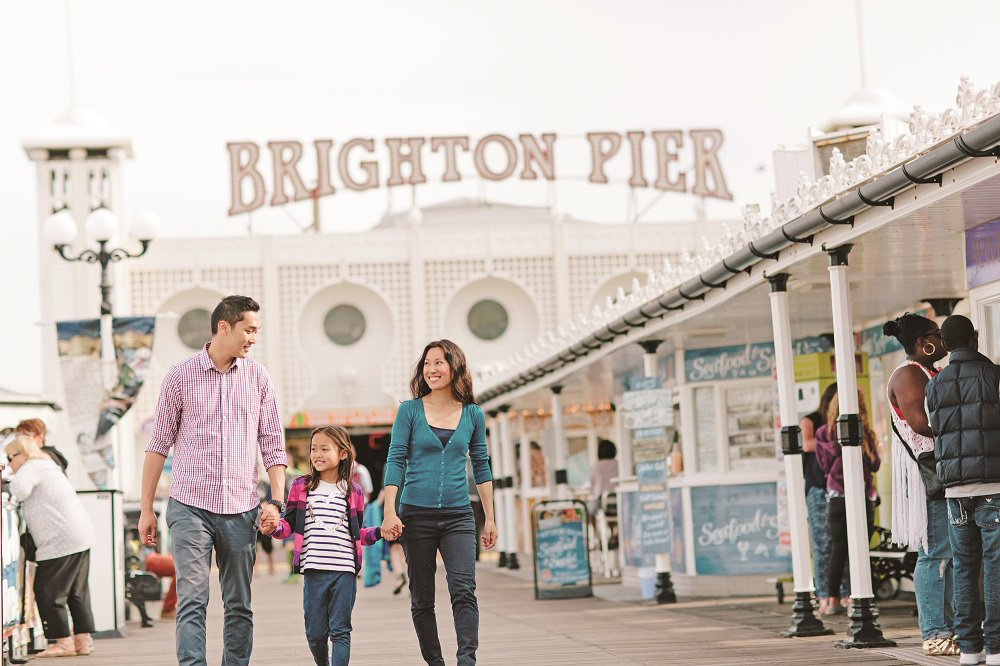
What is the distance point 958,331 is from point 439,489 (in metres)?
2.82

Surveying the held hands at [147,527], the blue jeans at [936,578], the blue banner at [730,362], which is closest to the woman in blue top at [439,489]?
the held hands at [147,527]

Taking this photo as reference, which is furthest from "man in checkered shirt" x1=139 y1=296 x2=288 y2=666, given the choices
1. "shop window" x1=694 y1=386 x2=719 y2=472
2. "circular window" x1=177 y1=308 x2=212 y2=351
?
"circular window" x1=177 y1=308 x2=212 y2=351

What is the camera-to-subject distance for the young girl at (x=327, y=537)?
7.50 metres

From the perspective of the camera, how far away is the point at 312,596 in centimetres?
752

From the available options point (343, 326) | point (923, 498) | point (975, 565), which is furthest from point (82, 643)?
point (343, 326)

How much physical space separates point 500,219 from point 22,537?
32.0 meters

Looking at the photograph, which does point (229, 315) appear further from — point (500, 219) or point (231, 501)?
point (500, 219)

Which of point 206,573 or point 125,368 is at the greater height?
point 125,368

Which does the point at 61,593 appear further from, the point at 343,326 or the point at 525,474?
the point at 343,326

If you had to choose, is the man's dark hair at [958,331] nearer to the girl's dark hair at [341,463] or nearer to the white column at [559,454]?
the girl's dark hair at [341,463]

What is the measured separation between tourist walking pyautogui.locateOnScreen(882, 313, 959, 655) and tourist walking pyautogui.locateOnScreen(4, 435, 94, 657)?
597 cm

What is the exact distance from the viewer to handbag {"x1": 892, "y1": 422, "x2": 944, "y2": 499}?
8027 millimetres

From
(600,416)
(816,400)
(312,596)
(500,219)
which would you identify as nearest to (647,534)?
(816,400)

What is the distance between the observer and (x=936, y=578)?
8.16m
